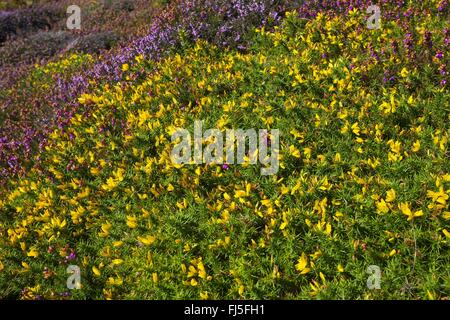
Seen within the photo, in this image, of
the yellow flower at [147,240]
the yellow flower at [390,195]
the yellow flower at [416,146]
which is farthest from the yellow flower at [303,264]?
the yellow flower at [416,146]

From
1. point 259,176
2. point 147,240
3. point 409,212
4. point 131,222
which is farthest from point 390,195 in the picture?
point 131,222

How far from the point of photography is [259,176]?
204 inches

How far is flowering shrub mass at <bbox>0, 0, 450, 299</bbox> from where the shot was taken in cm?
418

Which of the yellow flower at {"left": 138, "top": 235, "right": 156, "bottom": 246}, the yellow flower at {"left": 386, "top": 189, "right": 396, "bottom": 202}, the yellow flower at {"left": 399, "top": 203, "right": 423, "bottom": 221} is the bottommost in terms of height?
the yellow flower at {"left": 138, "top": 235, "right": 156, "bottom": 246}

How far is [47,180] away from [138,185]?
1.57 meters

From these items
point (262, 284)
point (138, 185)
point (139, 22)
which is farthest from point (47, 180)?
point (139, 22)

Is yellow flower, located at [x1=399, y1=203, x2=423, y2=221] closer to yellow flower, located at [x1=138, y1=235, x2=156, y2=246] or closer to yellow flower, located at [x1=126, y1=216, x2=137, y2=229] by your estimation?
yellow flower, located at [x1=138, y1=235, x2=156, y2=246]

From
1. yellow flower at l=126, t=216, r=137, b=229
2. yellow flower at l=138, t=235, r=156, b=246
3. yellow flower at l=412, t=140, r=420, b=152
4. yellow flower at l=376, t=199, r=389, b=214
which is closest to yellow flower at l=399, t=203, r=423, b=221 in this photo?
yellow flower at l=376, t=199, r=389, b=214

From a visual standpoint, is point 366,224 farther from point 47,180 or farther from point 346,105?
point 47,180

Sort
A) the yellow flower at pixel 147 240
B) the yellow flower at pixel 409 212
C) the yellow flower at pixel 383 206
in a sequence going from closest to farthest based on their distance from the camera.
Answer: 1. the yellow flower at pixel 409 212
2. the yellow flower at pixel 383 206
3. the yellow flower at pixel 147 240

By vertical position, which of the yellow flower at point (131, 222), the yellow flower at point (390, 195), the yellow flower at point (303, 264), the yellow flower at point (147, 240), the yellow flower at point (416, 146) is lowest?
the yellow flower at point (303, 264)

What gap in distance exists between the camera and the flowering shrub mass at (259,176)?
4184 millimetres

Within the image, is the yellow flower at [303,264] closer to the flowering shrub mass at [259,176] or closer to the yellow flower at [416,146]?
the flowering shrub mass at [259,176]

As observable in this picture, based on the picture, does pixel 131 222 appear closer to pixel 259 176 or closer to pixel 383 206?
pixel 259 176
